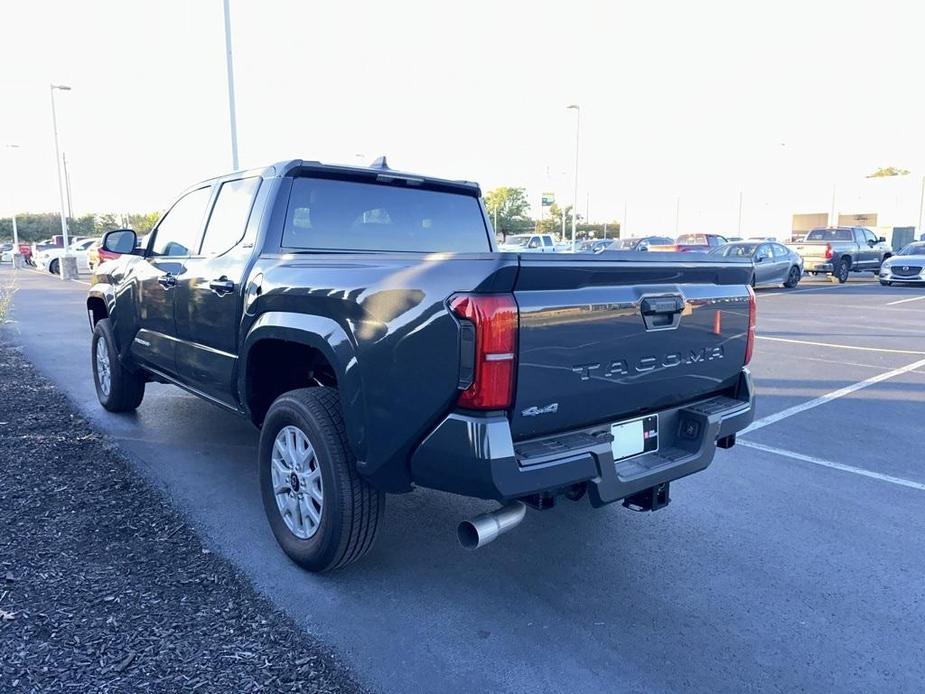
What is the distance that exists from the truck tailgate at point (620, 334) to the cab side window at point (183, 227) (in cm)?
300

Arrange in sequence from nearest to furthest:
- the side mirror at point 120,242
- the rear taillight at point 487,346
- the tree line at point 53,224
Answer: the rear taillight at point 487,346 → the side mirror at point 120,242 → the tree line at point 53,224

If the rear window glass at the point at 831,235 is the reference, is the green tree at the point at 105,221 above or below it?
above

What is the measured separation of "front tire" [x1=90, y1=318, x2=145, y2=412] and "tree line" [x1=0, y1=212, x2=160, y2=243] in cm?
6410

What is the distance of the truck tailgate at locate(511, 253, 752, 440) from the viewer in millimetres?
2568

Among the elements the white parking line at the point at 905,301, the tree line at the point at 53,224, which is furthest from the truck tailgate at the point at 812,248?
the tree line at the point at 53,224

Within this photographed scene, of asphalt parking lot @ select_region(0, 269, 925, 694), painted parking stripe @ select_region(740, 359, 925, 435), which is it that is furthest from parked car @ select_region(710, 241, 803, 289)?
asphalt parking lot @ select_region(0, 269, 925, 694)

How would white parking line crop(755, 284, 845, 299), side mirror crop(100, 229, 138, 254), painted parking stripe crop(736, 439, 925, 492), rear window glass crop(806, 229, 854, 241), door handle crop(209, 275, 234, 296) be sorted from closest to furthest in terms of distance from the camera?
door handle crop(209, 275, 234, 296) < painted parking stripe crop(736, 439, 925, 492) < side mirror crop(100, 229, 138, 254) < white parking line crop(755, 284, 845, 299) < rear window glass crop(806, 229, 854, 241)

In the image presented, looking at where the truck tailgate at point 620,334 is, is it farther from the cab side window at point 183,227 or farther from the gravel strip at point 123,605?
the cab side window at point 183,227

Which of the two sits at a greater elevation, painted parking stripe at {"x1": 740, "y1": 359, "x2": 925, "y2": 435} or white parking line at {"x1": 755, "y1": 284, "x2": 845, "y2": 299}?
white parking line at {"x1": 755, "y1": 284, "x2": 845, "y2": 299}

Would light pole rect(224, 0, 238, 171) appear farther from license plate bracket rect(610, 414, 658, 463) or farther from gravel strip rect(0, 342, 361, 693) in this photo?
license plate bracket rect(610, 414, 658, 463)

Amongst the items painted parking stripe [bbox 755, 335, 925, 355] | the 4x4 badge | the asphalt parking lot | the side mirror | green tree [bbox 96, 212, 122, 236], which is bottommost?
the asphalt parking lot

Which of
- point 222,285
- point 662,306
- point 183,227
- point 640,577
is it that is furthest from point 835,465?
point 183,227

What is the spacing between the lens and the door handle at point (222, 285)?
12.7 ft

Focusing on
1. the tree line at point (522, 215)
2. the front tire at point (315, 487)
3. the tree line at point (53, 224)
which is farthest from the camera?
the tree line at point (522, 215)
